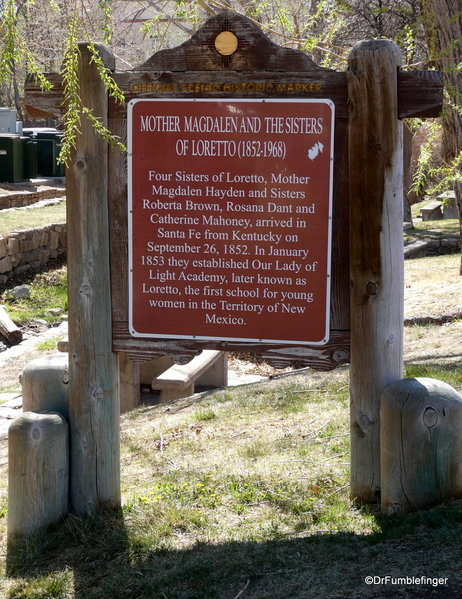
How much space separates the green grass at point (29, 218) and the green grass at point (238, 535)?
9.70 meters

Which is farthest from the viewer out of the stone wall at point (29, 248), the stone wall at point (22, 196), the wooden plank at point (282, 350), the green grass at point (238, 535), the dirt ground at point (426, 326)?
the stone wall at point (22, 196)

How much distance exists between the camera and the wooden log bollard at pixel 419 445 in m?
3.40

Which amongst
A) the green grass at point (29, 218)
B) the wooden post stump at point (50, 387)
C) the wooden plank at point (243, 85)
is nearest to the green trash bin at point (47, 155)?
the green grass at point (29, 218)

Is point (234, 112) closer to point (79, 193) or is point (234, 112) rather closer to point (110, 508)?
point (79, 193)

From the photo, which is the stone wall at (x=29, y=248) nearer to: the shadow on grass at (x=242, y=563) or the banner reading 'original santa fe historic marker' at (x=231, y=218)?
the banner reading 'original santa fe historic marker' at (x=231, y=218)

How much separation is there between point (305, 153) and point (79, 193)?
108 cm

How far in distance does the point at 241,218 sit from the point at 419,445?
1302 mm

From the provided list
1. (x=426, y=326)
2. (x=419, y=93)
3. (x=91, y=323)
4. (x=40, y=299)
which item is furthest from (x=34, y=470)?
(x=40, y=299)

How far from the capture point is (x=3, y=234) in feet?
43.4

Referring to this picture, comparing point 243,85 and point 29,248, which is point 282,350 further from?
point 29,248

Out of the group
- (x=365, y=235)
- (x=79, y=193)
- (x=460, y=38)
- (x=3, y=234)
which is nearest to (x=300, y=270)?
(x=365, y=235)

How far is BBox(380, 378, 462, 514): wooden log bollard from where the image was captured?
3.40 m

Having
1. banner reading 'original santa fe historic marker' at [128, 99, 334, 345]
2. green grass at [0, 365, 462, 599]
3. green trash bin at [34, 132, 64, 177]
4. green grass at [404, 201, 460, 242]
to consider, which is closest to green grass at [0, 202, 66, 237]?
green trash bin at [34, 132, 64, 177]

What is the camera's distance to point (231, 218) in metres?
3.48
